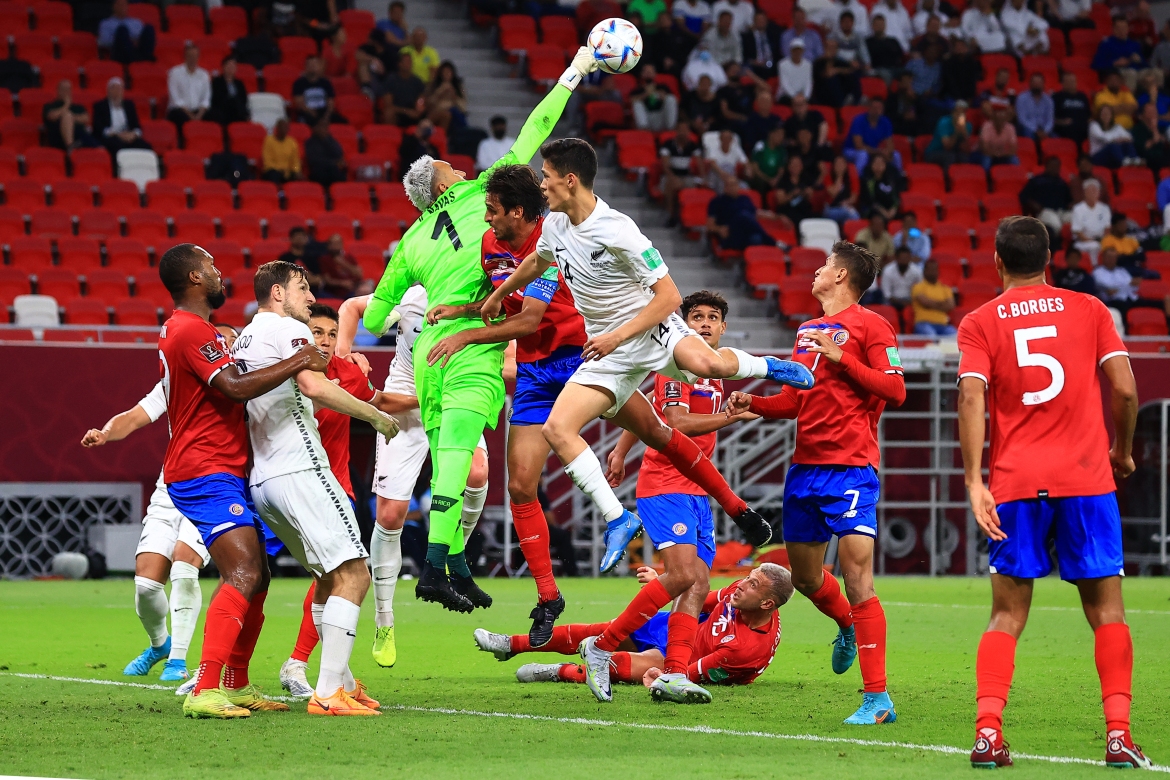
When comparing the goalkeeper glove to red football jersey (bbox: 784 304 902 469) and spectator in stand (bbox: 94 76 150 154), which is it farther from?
spectator in stand (bbox: 94 76 150 154)

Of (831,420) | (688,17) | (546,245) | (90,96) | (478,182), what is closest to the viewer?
(831,420)

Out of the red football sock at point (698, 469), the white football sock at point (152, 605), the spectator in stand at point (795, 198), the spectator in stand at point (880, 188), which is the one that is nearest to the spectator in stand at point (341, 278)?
the spectator in stand at point (795, 198)

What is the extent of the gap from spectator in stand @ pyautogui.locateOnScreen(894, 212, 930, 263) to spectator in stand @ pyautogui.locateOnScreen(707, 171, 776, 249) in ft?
6.26

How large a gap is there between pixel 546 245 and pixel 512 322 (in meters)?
0.51

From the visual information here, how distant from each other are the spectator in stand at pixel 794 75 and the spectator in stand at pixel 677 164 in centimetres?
236

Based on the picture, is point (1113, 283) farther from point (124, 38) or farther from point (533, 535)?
point (533, 535)

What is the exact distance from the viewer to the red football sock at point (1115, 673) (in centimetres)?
545

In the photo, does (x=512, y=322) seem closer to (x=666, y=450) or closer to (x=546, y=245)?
(x=546, y=245)

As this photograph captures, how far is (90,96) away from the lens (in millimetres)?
19766

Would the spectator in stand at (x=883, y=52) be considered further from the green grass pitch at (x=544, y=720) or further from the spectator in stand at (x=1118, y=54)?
the green grass pitch at (x=544, y=720)

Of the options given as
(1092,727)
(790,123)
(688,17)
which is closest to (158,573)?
(1092,727)

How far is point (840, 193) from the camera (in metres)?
22.1

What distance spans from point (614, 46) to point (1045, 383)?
3910 mm

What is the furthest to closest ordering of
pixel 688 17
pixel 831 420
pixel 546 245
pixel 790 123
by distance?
1. pixel 688 17
2. pixel 790 123
3. pixel 546 245
4. pixel 831 420
